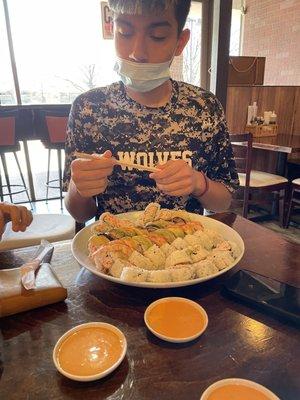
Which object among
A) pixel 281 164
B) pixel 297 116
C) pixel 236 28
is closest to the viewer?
pixel 281 164

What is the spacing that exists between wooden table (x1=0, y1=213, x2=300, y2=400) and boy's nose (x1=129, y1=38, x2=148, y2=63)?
87 cm

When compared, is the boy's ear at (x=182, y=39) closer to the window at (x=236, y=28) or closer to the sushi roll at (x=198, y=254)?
the sushi roll at (x=198, y=254)

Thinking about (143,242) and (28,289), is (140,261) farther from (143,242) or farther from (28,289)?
(28,289)

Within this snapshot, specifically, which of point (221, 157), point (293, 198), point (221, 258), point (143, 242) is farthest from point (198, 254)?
point (293, 198)

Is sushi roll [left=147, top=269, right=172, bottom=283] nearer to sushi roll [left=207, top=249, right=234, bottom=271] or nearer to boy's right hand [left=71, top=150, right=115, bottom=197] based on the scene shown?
sushi roll [left=207, top=249, right=234, bottom=271]

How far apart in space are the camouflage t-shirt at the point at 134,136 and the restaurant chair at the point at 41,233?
0.67 m

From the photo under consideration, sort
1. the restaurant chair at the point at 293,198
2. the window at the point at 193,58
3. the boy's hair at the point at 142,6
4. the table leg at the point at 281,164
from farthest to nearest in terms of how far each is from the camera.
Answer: the window at the point at 193,58
the table leg at the point at 281,164
the restaurant chair at the point at 293,198
the boy's hair at the point at 142,6

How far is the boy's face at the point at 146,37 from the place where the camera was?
118cm

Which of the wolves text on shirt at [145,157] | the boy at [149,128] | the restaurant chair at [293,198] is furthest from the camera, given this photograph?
the restaurant chair at [293,198]

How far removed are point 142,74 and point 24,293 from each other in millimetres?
957

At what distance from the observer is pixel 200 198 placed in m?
1.34

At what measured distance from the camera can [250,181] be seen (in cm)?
345

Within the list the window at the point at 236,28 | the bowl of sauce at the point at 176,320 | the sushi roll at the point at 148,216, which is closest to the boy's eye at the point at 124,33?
the sushi roll at the point at 148,216

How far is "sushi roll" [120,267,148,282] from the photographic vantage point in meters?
0.76
